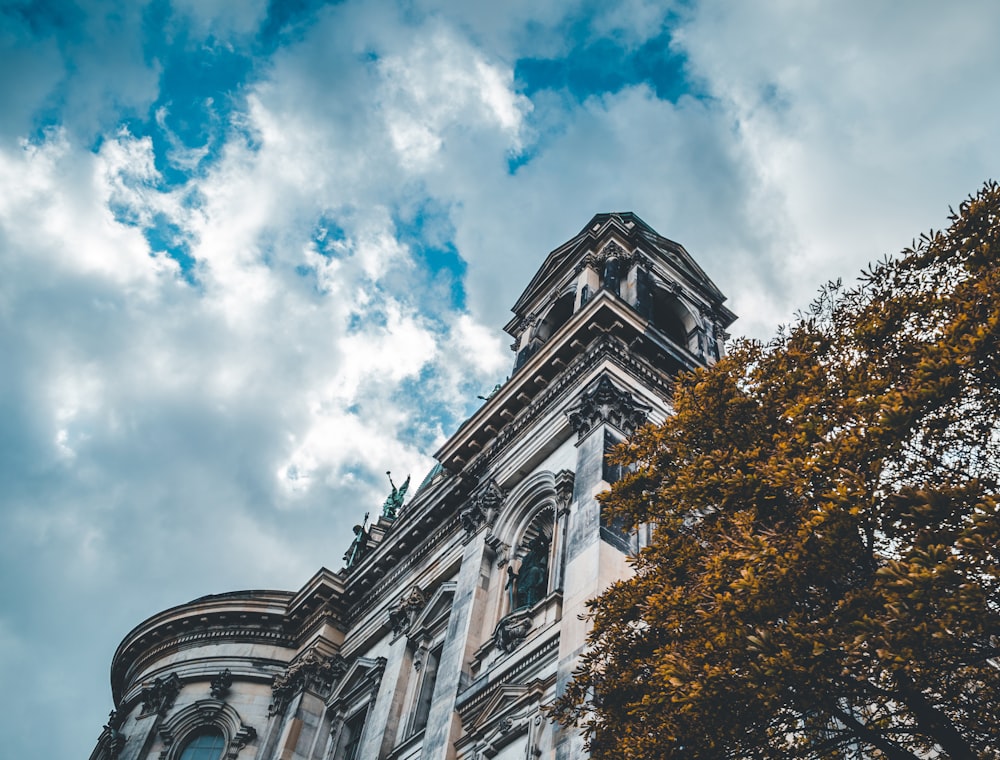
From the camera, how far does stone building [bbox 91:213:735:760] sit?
55.9ft

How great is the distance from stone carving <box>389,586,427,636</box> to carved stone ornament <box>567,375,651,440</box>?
24.4 feet

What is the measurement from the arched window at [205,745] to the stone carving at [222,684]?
1.09 m

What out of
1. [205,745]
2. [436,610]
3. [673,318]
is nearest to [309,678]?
[205,745]

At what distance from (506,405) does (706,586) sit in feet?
48.8

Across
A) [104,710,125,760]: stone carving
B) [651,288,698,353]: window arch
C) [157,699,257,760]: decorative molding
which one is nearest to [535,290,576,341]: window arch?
[651,288,698,353]: window arch

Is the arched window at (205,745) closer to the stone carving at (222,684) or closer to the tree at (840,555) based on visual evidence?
the stone carving at (222,684)

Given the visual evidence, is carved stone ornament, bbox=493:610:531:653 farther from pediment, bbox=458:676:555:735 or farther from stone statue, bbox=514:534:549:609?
pediment, bbox=458:676:555:735

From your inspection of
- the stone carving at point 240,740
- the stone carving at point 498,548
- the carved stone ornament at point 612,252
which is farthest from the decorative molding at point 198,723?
the carved stone ornament at point 612,252

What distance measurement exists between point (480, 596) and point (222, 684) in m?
13.9

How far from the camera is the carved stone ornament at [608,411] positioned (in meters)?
19.8

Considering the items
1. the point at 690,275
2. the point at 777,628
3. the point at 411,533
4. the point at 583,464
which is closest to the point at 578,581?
the point at 583,464

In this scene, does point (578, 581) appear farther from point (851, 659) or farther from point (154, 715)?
point (154, 715)

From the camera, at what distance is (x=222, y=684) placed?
29.4 m

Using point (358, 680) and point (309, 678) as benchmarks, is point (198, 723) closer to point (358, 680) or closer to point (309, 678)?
point (309, 678)
